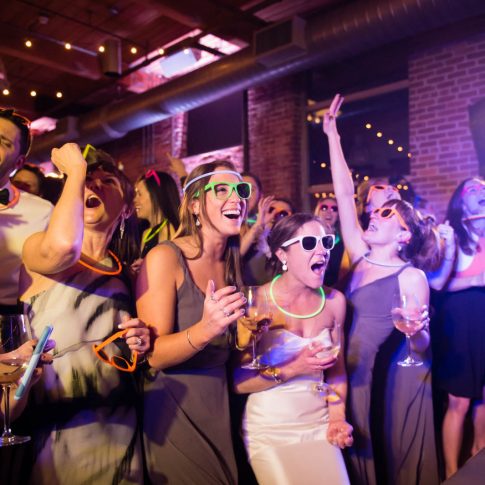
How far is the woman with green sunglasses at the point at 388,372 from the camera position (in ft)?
8.60

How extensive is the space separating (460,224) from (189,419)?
7.72ft

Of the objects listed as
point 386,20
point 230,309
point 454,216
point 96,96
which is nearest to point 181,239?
point 230,309

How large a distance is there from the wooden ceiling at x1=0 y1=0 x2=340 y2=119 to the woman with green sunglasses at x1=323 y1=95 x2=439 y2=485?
4.70 meters

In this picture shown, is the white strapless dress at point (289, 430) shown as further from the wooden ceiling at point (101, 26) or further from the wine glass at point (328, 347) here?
the wooden ceiling at point (101, 26)

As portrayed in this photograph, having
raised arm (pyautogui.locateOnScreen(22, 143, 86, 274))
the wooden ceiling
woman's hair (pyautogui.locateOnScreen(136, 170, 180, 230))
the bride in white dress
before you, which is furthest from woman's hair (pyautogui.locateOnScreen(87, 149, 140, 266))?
the wooden ceiling

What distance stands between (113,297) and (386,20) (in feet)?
14.9

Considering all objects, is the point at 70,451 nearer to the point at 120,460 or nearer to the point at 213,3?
the point at 120,460

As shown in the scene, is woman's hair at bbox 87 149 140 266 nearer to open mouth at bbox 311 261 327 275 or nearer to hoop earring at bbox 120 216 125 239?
hoop earring at bbox 120 216 125 239

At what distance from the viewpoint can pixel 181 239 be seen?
2160 mm

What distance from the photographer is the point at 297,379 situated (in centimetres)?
227

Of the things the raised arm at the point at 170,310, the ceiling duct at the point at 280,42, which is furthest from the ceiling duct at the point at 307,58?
the raised arm at the point at 170,310

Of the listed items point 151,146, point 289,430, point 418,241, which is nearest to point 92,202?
point 289,430

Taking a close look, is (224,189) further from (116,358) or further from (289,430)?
(289,430)

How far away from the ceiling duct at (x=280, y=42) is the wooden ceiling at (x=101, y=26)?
58 cm
